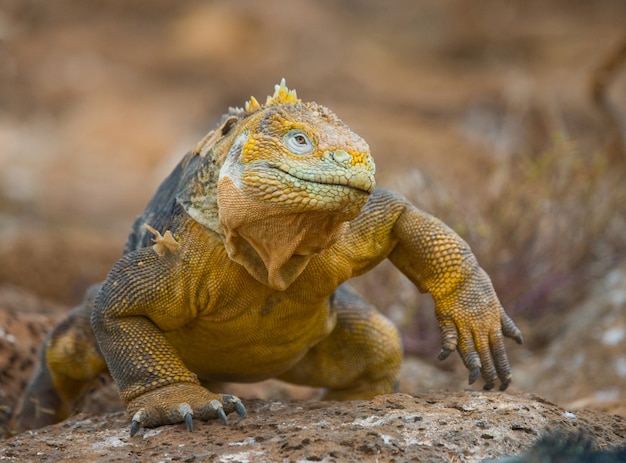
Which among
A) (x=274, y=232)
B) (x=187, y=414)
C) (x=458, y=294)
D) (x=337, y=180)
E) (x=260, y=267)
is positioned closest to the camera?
(x=337, y=180)

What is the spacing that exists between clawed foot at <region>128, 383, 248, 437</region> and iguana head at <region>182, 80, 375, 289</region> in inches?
23.4

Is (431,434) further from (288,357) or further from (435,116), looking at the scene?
(435,116)

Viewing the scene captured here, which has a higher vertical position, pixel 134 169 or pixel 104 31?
pixel 104 31

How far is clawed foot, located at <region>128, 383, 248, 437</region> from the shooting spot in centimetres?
440

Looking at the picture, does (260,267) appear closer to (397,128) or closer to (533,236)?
(533,236)

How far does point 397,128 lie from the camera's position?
17.8 m

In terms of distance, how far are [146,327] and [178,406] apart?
0.51 meters

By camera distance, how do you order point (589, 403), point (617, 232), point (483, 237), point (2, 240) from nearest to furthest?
point (589, 403) < point (483, 237) < point (617, 232) < point (2, 240)

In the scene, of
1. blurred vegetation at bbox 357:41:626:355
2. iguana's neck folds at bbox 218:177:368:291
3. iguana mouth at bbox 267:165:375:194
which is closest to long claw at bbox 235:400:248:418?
iguana's neck folds at bbox 218:177:368:291

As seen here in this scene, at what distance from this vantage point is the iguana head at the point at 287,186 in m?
4.00

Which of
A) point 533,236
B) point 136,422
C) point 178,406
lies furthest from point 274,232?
point 533,236

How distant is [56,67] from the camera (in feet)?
68.3

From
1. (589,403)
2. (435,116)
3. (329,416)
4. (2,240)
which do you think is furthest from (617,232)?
(435,116)

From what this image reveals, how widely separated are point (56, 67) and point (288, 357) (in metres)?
17.0
